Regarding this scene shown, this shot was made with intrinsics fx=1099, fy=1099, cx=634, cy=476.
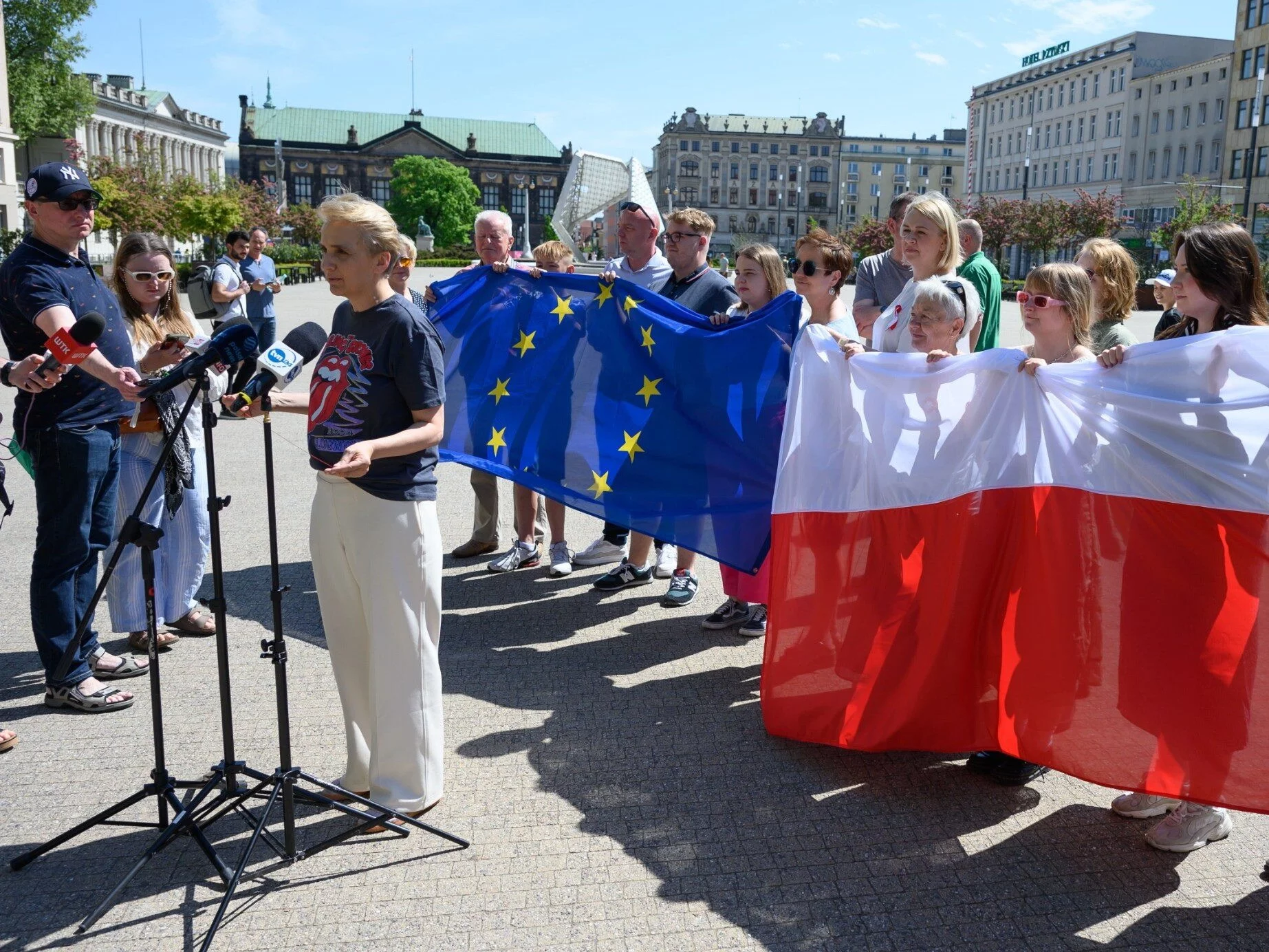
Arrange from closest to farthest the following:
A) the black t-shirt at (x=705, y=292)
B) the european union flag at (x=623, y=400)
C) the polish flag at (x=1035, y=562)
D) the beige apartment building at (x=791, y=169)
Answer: the polish flag at (x=1035, y=562) < the european union flag at (x=623, y=400) < the black t-shirt at (x=705, y=292) < the beige apartment building at (x=791, y=169)

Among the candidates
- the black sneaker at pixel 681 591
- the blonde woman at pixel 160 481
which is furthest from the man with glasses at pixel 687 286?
the blonde woman at pixel 160 481

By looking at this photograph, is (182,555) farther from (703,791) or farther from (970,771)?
(970,771)

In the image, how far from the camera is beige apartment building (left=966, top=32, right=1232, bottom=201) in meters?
89.6

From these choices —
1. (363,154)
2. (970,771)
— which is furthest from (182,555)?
(363,154)

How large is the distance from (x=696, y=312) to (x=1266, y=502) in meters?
3.23

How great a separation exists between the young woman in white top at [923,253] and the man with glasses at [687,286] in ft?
4.04

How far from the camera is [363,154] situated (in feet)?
461

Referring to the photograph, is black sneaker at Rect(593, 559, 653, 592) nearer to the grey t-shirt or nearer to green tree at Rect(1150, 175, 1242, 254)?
the grey t-shirt

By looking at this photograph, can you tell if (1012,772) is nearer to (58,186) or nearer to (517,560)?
(517,560)

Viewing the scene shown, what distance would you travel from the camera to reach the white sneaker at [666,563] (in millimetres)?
6918

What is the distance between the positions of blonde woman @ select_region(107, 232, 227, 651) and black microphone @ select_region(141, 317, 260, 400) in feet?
6.50

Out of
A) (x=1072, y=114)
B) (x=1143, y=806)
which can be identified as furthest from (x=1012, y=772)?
(x=1072, y=114)

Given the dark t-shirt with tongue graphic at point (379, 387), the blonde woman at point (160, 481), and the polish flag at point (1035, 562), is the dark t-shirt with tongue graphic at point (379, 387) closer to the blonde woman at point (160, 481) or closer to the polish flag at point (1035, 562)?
the polish flag at point (1035, 562)

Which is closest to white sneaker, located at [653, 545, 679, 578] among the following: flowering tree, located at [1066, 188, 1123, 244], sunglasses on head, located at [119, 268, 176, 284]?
sunglasses on head, located at [119, 268, 176, 284]
